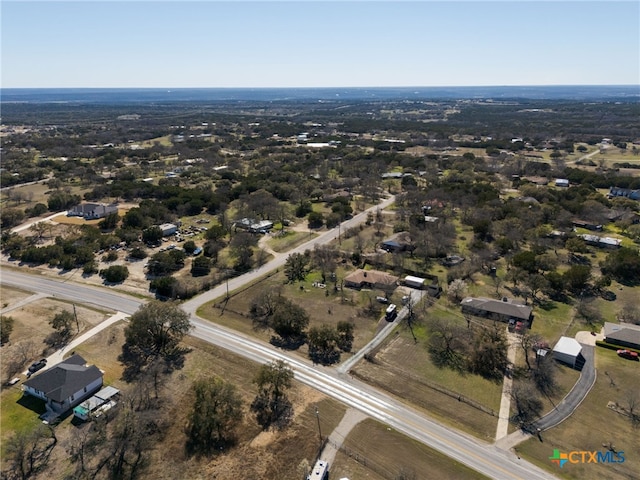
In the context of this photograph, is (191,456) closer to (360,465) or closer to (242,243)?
(360,465)

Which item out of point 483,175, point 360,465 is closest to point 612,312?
point 360,465

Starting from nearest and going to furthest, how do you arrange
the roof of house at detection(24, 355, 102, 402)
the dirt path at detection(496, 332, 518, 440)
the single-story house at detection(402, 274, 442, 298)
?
the dirt path at detection(496, 332, 518, 440)
the roof of house at detection(24, 355, 102, 402)
the single-story house at detection(402, 274, 442, 298)

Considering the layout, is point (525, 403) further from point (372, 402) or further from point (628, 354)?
point (628, 354)

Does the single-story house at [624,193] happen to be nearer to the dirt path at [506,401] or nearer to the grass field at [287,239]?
the grass field at [287,239]

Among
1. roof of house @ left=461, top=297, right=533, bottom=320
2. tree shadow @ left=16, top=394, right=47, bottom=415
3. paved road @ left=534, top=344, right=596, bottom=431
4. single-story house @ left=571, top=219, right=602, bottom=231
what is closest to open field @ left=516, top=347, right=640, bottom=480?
paved road @ left=534, top=344, right=596, bottom=431

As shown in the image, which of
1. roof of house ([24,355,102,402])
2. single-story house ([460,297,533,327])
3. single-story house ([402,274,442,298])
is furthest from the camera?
single-story house ([402,274,442,298])

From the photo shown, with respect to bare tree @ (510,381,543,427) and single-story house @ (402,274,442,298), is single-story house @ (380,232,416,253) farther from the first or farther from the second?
bare tree @ (510,381,543,427)

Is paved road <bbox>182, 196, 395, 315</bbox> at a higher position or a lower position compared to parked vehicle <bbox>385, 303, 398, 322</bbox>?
lower

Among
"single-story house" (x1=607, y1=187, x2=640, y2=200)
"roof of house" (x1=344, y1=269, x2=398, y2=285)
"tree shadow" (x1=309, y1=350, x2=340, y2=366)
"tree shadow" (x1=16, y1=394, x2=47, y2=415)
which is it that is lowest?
"tree shadow" (x1=309, y1=350, x2=340, y2=366)

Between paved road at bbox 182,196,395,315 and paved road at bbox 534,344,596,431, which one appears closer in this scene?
paved road at bbox 534,344,596,431
